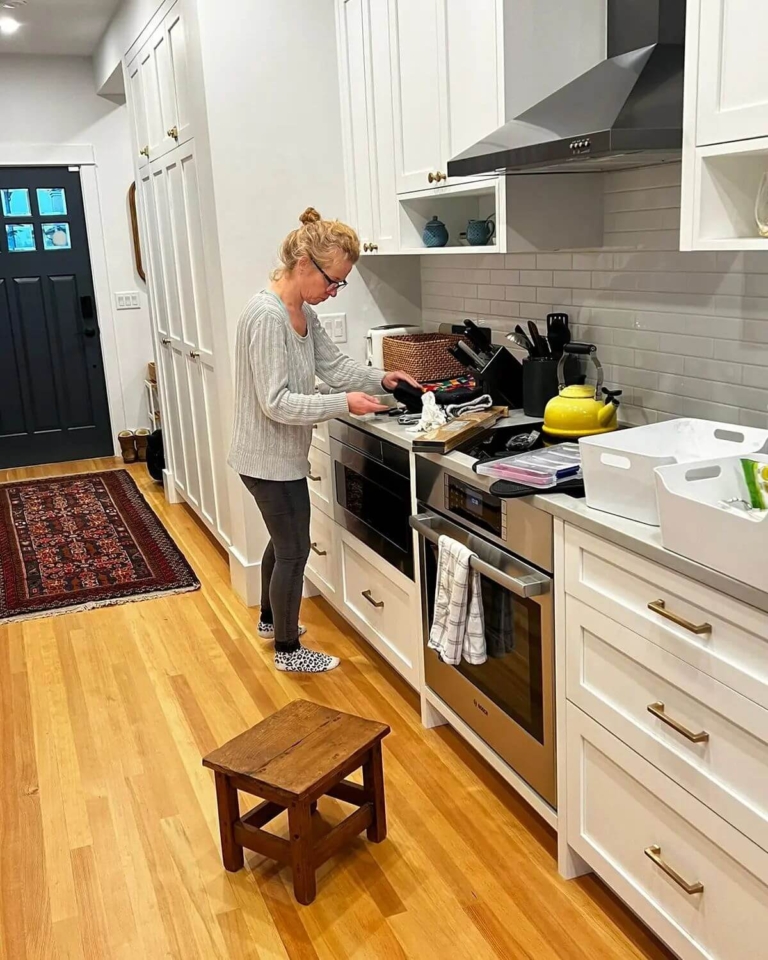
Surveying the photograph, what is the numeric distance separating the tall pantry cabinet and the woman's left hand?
2.81 feet

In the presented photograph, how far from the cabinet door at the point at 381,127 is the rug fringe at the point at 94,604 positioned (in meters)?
1.83

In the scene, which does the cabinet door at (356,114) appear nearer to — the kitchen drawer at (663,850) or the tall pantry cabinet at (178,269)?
the tall pantry cabinet at (178,269)

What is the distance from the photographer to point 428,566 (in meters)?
2.70

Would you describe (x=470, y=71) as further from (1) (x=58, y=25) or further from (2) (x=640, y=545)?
(1) (x=58, y=25)

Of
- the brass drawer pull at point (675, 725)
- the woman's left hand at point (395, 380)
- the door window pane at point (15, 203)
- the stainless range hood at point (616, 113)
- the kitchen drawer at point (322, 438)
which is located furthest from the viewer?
the door window pane at point (15, 203)

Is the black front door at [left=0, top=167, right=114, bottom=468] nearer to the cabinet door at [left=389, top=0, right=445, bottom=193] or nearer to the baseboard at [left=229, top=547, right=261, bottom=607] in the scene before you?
the baseboard at [left=229, top=547, right=261, bottom=607]

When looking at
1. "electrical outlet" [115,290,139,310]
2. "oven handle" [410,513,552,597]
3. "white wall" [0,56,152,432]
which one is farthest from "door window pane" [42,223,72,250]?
"oven handle" [410,513,552,597]

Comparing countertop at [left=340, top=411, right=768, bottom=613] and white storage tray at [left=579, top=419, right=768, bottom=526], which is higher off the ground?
white storage tray at [left=579, top=419, right=768, bottom=526]

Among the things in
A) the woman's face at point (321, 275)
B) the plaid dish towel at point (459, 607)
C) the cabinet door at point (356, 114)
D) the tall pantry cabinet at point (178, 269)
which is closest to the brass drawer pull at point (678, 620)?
the plaid dish towel at point (459, 607)

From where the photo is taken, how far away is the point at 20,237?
262 inches

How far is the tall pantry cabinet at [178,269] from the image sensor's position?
3.97m

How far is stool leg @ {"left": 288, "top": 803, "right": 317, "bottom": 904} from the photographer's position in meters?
2.11

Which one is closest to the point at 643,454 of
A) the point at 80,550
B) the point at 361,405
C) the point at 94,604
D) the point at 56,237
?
the point at 361,405

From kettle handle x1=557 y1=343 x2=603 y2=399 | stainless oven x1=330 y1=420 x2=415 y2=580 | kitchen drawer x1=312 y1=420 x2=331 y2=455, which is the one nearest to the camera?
kettle handle x1=557 y1=343 x2=603 y2=399
